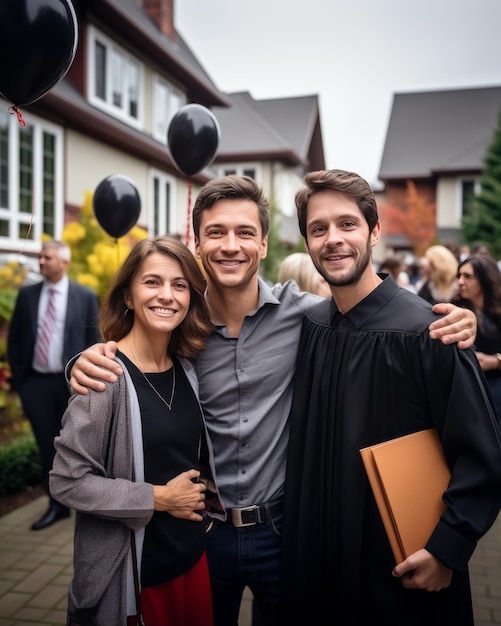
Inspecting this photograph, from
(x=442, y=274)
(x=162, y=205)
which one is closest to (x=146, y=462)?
(x=442, y=274)

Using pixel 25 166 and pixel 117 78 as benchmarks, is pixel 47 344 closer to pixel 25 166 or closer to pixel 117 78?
pixel 25 166

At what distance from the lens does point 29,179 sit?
420 inches

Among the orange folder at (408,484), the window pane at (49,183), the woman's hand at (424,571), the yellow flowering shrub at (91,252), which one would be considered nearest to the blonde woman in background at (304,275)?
the orange folder at (408,484)

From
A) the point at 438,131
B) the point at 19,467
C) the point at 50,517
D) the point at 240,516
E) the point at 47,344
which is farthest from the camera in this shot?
the point at 438,131

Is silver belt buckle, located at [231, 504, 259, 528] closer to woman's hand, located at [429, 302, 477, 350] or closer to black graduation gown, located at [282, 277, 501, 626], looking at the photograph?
black graduation gown, located at [282, 277, 501, 626]

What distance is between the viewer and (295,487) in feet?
7.84

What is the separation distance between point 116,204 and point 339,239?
310 centimetres

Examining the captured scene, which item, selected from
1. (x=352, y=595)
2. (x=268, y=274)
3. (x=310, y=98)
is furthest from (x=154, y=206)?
(x=310, y=98)

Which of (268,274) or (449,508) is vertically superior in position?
(268,274)

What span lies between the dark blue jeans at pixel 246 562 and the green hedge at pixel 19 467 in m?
4.09

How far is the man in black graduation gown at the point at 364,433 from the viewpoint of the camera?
6.57 feet

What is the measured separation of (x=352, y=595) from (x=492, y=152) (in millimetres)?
Result: 24631

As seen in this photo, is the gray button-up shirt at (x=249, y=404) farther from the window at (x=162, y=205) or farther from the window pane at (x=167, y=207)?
the window pane at (x=167, y=207)

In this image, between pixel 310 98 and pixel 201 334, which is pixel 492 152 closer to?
pixel 310 98
